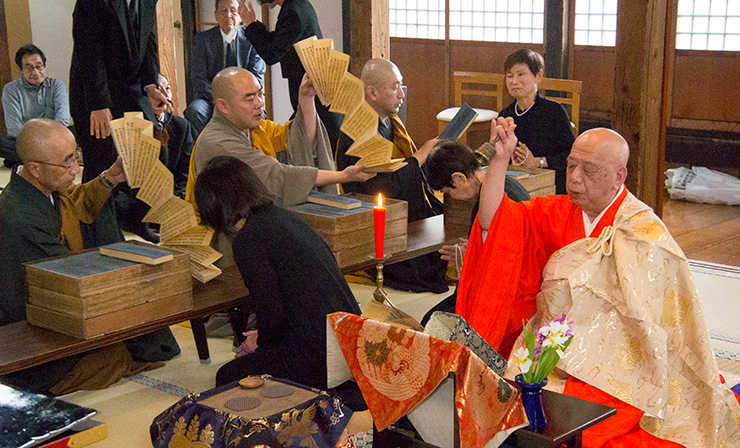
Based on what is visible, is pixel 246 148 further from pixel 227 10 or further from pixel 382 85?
pixel 227 10

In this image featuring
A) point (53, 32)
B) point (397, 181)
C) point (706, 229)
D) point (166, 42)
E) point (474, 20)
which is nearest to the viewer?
point (397, 181)

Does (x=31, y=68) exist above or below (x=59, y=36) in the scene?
below

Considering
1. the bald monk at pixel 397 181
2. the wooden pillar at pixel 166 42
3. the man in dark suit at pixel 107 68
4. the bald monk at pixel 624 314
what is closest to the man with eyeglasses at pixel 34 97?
the wooden pillar at pixel 166 42

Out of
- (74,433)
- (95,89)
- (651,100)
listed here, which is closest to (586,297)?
(74,433)

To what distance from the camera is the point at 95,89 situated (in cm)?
471

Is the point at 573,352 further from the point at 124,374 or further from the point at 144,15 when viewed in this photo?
the point at 144,15

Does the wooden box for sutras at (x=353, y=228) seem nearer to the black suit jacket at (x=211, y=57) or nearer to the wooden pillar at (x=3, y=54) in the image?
the black suit jacket at (x=211, y=57)

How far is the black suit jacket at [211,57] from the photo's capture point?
6625mm

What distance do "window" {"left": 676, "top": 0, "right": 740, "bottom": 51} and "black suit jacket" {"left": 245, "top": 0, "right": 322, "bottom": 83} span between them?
3.77 metres

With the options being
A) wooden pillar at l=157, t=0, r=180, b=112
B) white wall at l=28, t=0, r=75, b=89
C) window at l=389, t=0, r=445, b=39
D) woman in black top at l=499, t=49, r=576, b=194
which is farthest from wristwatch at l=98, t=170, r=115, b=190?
white wall at l=28, t=0, r=75, b=89

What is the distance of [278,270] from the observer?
2955mm

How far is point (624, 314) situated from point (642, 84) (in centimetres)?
259

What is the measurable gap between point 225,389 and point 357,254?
1.22 m

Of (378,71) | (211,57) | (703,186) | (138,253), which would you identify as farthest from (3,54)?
(703,186)
